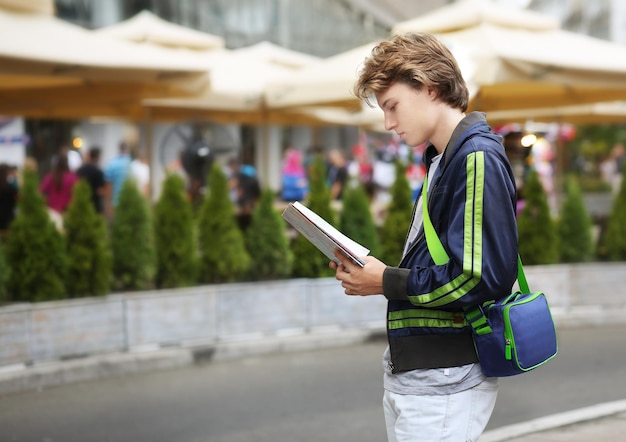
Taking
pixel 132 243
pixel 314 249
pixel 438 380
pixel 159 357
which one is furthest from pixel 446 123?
pixel 314 249

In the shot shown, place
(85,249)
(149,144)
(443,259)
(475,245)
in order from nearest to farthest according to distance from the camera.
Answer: (475,245) < (443,259) < (85,249) < (149,144)

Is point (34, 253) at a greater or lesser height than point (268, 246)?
greater

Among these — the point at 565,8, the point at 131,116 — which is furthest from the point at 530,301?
the point at 565,8

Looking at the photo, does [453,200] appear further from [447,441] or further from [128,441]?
[128,441]

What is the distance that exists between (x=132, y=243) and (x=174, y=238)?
1.32ft

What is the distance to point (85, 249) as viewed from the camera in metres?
8.02

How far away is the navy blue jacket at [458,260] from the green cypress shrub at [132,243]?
6.18m

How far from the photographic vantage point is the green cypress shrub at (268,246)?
9.13m

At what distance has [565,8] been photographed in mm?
85062

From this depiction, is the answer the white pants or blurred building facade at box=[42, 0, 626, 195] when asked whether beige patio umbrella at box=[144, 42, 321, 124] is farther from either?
the white pants

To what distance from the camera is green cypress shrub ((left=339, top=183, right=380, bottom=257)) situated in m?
9.47

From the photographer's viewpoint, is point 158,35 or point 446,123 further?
point 158,35

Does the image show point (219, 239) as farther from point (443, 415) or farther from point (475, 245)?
point (475, 245)

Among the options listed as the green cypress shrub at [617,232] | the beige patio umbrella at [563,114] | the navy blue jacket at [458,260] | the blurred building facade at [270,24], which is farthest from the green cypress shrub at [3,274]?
the beige patio umbrella at [563,114]
